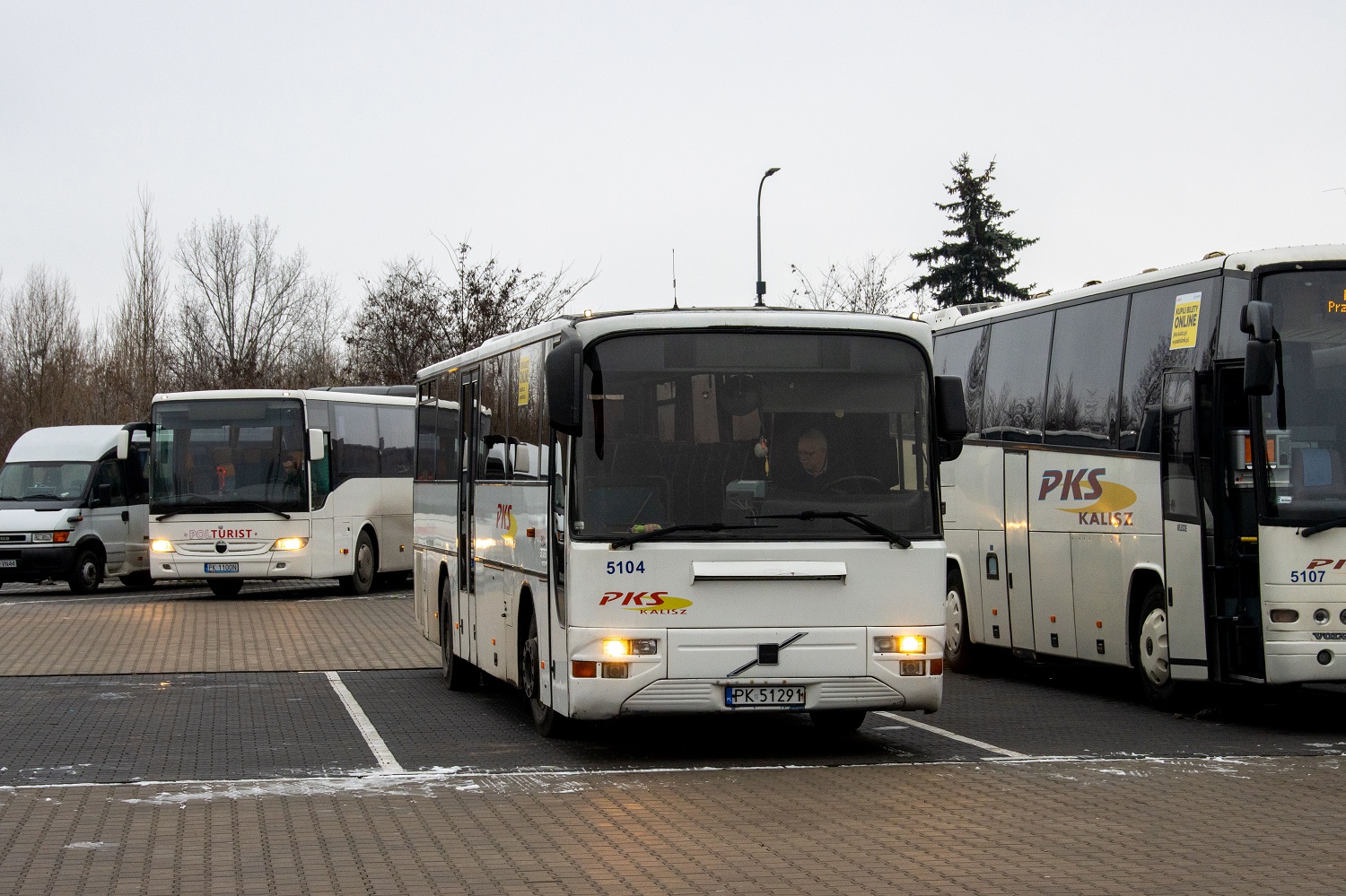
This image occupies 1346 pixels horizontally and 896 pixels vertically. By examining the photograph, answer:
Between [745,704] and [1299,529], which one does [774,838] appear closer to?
[745,704]

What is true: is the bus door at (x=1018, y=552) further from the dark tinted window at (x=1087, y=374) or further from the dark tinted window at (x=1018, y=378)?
the dark tinted window at (x=1087, y=374)

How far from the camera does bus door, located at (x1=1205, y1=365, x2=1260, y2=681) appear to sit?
1276 cm

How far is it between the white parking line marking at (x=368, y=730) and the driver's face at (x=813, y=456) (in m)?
3.13

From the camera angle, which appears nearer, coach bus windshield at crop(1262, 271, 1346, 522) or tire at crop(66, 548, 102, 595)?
coach bus windshield at crop(1262, 271, 1346, 522)

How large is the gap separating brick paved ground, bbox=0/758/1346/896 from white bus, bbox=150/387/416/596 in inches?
746

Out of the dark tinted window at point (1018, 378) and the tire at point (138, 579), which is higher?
the dark tinted window at point (1018, 378)

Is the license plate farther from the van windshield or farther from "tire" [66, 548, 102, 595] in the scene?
the van windshield

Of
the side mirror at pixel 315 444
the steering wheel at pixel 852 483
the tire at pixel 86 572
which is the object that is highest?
the side mirror at pixel 315 444

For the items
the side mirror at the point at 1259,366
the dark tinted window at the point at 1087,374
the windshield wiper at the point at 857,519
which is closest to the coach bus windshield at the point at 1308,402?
the side mirror at the point at 1259,366

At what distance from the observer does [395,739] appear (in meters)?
12.7

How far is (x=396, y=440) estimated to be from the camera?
3222cm

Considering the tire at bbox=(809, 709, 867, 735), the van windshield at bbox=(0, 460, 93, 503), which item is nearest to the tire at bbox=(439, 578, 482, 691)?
the tire at bbox=(809, 709, 867, 735)

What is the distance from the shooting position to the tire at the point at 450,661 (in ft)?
53.0

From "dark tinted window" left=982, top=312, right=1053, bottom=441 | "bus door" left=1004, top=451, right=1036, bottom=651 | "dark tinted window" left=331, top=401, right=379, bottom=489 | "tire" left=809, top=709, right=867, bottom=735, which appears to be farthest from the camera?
"dark tinted window" left=331, top=401, right=379, bottom=489
